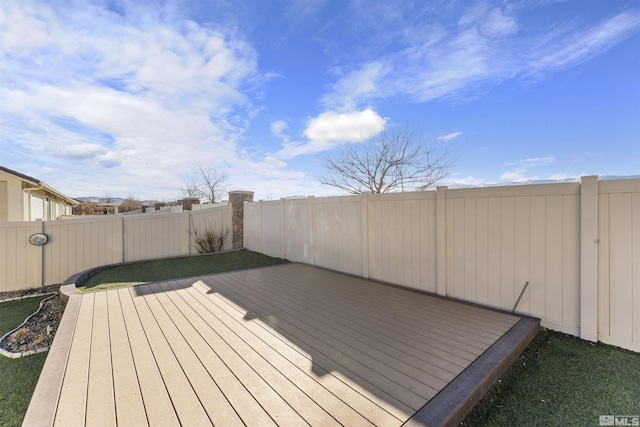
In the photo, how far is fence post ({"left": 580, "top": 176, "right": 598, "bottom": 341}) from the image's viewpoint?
2.53m

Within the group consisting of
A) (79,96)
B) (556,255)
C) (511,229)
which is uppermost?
(79,96)

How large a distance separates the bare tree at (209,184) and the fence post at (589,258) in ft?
65.5

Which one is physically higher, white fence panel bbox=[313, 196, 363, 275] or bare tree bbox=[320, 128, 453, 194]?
bare tree bbox=[320, 128, 453, 194]

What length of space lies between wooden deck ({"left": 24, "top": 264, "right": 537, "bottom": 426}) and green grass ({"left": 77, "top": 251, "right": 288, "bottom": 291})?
1.07m

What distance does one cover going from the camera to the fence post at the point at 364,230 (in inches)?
182

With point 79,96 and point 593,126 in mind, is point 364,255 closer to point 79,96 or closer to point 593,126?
point 593,126

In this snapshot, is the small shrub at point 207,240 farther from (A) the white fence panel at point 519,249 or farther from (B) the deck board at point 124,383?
(A) the white fence panel at point 519,249

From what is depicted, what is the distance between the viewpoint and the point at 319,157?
10.1 m

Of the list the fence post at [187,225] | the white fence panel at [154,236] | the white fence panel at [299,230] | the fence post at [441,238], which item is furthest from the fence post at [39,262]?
the fence post at [441,238]

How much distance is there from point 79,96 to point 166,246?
13.1ft

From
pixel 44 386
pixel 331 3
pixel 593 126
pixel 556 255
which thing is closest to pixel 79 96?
pixel 331 3

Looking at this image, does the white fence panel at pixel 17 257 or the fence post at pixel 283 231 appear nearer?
the white fence panel at pixel 17 257

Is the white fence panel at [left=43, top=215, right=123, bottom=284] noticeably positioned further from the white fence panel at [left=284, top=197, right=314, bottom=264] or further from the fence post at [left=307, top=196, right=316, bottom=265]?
the fence post at [left=307, top=196, right=316, bottom=265]

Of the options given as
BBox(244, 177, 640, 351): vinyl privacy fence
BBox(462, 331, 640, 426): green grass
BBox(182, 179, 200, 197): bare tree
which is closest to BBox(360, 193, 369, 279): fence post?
BBox(244, 177, 640, 351): vinyl privacy fence
